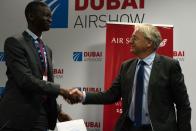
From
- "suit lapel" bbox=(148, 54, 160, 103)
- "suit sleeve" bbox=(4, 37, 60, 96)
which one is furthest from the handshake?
"suit lapel" bbox=(148, 54, 160, 103)

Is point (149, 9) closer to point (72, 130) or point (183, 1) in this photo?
point (183, 1)

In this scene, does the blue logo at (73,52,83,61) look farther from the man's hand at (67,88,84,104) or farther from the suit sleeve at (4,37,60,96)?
the suit sleeve at (4,37,60,96)

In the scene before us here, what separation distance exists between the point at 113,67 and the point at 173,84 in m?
1.75

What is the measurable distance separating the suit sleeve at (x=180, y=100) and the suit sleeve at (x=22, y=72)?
37.8 inches

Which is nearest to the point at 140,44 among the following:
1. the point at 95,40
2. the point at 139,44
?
the point at 139,44

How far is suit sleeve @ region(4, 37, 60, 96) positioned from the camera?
2.73 meters

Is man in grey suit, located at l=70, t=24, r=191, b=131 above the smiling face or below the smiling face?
below

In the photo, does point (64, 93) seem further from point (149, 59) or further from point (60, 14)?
point (60, 14)

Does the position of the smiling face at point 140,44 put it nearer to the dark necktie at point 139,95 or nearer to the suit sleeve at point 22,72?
the dark necktie at point 139,95

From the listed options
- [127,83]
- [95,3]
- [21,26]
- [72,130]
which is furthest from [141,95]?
[21,26]

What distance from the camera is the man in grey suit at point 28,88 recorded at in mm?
2686

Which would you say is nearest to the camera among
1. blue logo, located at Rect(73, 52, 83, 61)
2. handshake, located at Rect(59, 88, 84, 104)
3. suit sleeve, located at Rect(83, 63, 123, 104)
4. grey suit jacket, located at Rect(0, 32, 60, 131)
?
grey suit jacket, located at Rect(0, 32, 60, 131)

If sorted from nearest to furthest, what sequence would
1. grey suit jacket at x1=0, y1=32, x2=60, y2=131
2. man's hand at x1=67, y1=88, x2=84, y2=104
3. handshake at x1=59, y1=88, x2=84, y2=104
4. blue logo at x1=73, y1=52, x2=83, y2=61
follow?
grey suit jacket at x1=0, y1=32, x2=60, y2=131 < handshake at x1=59, y1=88, x2=84, y2=104 < man's hand at x1=67, y1=88, x2=84, y2=104 < blue logo at x1=73, y1=52, x2=83, y2=61

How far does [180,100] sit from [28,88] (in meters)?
1.22
